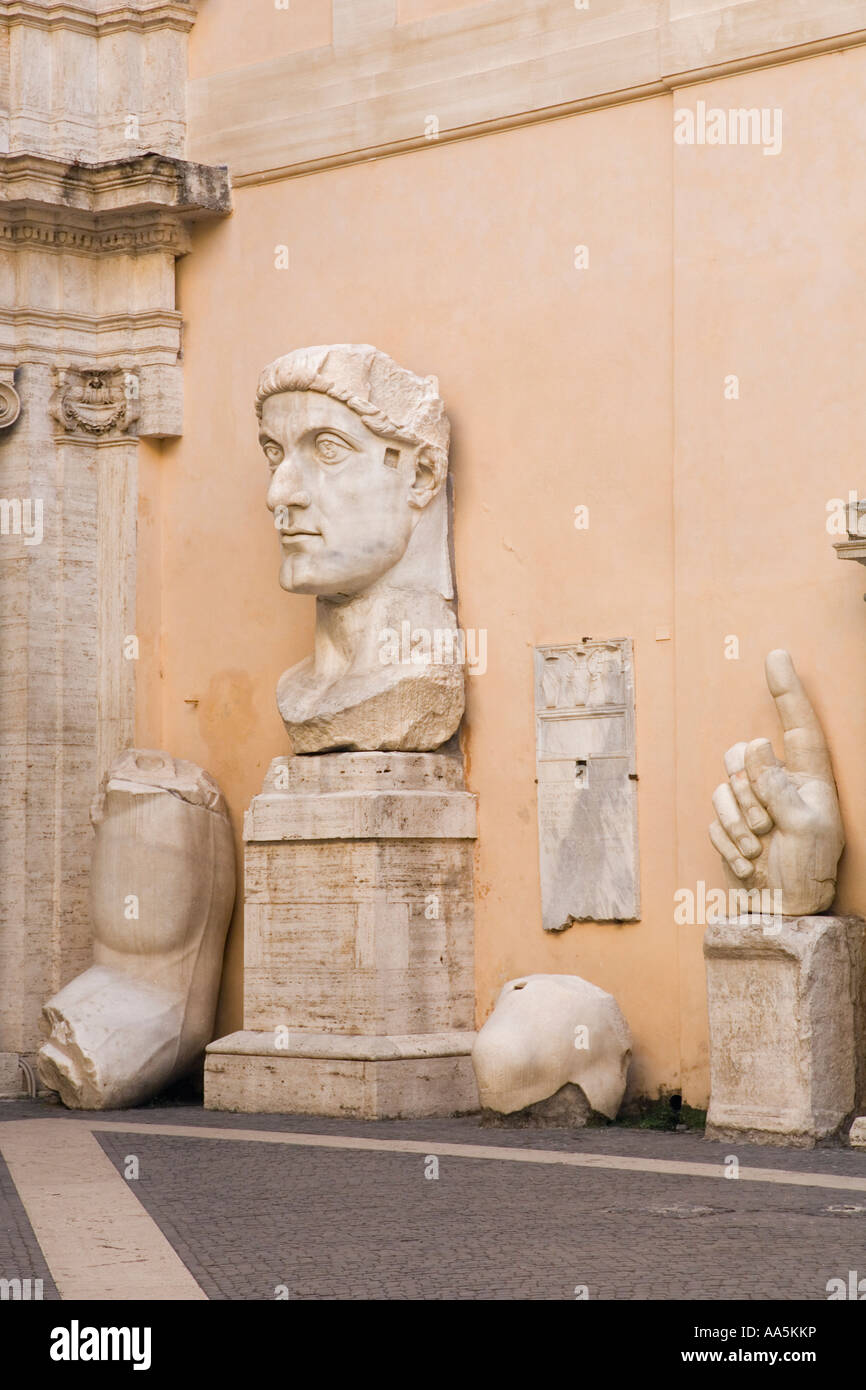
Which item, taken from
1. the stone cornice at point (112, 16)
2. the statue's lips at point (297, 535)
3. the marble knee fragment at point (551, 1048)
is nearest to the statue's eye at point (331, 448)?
the statue's lips at point (297, 535)

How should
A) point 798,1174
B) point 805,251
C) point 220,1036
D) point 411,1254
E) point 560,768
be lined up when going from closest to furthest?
1. point 411,1254
2. point 798,1174
3. point 805,251
4. point 560,768
5. point 220,1036

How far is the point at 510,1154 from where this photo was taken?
859cm

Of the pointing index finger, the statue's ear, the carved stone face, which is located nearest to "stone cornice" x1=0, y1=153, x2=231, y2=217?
the carved stone face

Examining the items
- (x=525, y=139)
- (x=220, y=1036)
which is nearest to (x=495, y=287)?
(x=525, y=139)

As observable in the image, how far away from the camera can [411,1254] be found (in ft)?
21.1

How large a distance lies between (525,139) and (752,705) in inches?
114

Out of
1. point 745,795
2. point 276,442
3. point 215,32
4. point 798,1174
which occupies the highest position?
point 215,32

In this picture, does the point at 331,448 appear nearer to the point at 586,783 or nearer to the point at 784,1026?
the point at 586,783

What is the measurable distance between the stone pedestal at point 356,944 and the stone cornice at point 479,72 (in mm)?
3007

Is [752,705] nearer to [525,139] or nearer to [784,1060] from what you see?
[784,1060]

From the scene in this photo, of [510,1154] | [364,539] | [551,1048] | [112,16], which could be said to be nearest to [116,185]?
[112,16]

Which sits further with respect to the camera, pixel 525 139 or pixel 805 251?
pixel 525 139

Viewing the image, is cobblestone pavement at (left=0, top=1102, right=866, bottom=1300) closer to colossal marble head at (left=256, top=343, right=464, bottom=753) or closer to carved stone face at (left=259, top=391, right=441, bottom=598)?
colossal marble head at (left=256, top=343, right=464, bottom=753)

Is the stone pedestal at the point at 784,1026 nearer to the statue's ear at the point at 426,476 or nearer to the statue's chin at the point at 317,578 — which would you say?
the statue's chin at the point at 317,578
